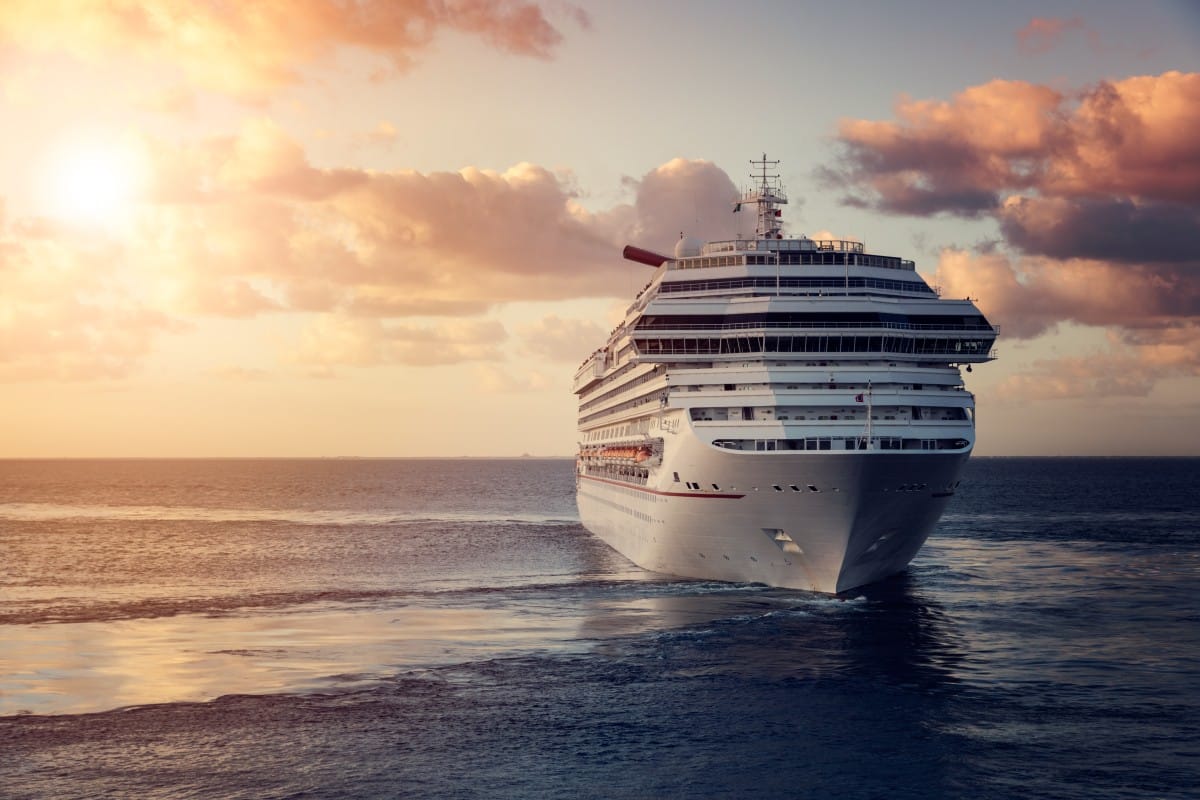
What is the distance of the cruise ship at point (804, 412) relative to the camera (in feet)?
173

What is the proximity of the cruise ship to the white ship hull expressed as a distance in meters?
0.08

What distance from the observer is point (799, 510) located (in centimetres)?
5278

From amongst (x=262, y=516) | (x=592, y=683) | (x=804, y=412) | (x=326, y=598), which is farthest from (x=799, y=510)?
(x=262, y=516)

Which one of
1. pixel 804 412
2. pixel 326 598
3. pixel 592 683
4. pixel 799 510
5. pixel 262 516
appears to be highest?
pixel 804 412

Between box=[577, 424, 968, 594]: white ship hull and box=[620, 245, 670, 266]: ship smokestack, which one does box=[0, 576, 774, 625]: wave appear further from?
box=[620, 245, 670, 266]: ship smokestack

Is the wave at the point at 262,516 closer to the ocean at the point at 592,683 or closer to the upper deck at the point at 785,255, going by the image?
the ocean at the point at 592,683

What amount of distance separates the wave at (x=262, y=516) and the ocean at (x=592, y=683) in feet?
175

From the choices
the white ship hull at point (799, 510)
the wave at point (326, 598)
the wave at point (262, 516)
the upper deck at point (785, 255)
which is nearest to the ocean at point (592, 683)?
the wave at point (326, 598)

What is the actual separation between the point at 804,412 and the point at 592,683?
2084cm

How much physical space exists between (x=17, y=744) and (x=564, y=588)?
120 ft

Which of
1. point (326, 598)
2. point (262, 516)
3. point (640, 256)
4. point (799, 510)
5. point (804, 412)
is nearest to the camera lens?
point (799, 510)

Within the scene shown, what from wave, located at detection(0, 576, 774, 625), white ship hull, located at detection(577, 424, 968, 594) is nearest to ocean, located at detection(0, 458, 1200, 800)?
wave, located at detection(0, 576, 774, 625)

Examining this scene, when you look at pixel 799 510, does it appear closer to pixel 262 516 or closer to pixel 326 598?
pixel 326 598

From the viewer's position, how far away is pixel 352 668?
43.4m
